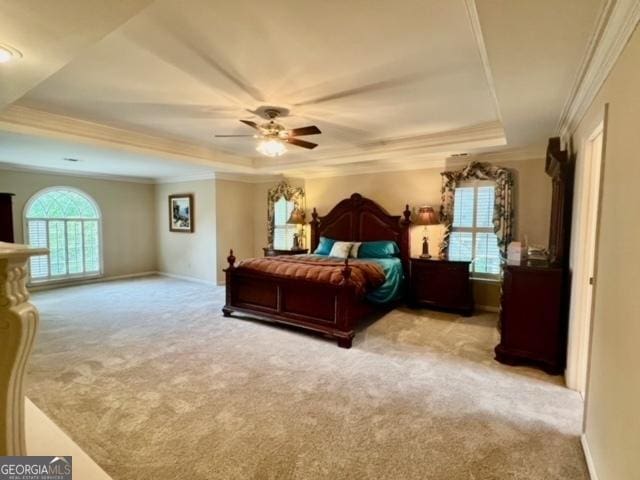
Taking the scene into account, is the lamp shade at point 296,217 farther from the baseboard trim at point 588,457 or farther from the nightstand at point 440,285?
the baseboard trim at point 588,457

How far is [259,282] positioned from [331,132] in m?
2.24

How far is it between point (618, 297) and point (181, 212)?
24.8ft

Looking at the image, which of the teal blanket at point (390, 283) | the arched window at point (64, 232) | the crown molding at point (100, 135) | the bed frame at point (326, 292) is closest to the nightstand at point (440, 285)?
the teal blanket at point (390, 283)

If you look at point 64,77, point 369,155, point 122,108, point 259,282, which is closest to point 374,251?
point 369,155

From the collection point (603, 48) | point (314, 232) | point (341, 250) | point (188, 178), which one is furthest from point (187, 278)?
point (603, 48)

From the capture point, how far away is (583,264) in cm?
261

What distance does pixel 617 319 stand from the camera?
5.16ft

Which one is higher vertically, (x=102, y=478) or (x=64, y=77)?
(x=64, y=77)

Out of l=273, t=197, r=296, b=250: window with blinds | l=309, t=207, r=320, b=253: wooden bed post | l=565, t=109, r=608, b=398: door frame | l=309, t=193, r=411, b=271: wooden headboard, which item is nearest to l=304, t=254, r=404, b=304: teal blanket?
l=309, t=193, r=411, b=271: wooden headboard

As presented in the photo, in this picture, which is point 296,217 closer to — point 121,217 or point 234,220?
point 234,220

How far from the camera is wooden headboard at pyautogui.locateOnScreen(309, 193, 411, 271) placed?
18.3ft

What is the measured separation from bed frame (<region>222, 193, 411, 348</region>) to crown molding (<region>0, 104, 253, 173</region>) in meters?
1.78

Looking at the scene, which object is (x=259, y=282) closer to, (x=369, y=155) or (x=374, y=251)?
(x=374, y=251)

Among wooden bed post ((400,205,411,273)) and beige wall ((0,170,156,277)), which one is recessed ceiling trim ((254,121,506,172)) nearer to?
wooden bed post ((400,205,411,273))
